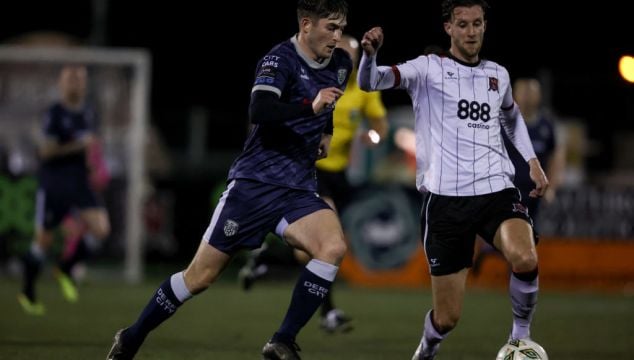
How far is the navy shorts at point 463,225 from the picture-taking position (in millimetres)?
7109

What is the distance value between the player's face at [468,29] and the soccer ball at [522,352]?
1710 millimetres

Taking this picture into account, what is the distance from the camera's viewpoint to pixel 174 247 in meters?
19.4

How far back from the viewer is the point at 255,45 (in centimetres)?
3086

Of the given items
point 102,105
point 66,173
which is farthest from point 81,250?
point 102,105

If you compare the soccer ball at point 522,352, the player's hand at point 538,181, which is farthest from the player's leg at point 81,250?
the soccer ball at point 522,352

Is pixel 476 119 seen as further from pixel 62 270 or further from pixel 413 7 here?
pixel 413 7

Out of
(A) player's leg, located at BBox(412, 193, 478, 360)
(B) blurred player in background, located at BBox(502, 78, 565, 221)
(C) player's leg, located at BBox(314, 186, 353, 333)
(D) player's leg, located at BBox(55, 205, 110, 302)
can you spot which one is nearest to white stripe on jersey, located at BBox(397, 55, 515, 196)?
(A) player's leg, located at BBox(412, 193, 478, 360)

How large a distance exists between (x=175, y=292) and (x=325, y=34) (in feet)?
5.45

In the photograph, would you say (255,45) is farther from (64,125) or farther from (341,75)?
(341,75)

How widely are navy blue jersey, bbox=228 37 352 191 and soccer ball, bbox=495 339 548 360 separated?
4.72 feet

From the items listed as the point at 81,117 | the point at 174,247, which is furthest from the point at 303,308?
the point at 174,247

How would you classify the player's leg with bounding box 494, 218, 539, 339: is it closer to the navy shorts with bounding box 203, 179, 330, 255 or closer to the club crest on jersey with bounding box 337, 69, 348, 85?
the navy shorts with bounding box 203, 179, 330, 255

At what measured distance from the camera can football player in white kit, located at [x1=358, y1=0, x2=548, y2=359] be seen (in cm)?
712

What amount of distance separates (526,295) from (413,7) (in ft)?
67.1
